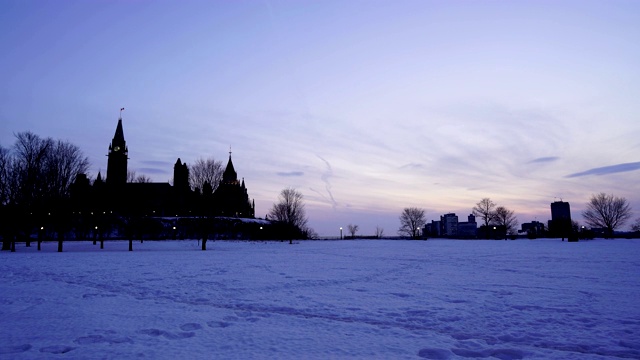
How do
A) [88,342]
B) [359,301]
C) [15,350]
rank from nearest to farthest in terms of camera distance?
[15,350] → [88,342] → [359,301]

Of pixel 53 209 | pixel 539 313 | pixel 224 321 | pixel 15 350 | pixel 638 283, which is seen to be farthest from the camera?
pixel 53 209

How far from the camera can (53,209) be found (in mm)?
37188

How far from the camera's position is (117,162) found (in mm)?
115500

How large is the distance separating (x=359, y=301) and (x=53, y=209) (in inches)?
1494

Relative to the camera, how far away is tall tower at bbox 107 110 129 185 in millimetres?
115438

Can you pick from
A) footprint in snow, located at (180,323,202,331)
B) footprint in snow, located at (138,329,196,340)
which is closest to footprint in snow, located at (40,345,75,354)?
footprint in snow, located at (138,329,196,340)

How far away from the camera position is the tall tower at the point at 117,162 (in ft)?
379

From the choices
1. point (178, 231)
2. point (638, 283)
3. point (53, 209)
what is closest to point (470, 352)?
point (638, 283)

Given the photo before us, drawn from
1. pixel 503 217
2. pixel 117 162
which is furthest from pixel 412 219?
pixel 117 162

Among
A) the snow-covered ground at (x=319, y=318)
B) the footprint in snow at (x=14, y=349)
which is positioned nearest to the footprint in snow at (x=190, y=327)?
the snow-covered ground at (x=319, y=318)

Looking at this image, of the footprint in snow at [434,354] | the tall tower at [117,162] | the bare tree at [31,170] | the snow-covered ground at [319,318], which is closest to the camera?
the footprint in snow at [434,354]

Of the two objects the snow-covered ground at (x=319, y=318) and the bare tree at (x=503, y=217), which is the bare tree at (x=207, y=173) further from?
the bare tree at (x=503, y=217)

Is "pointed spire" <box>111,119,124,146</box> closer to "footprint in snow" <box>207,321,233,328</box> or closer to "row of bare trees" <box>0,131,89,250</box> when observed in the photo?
"row of bare trees" <box>0,131,89,250</box>

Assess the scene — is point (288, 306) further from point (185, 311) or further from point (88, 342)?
point (88, 342)
